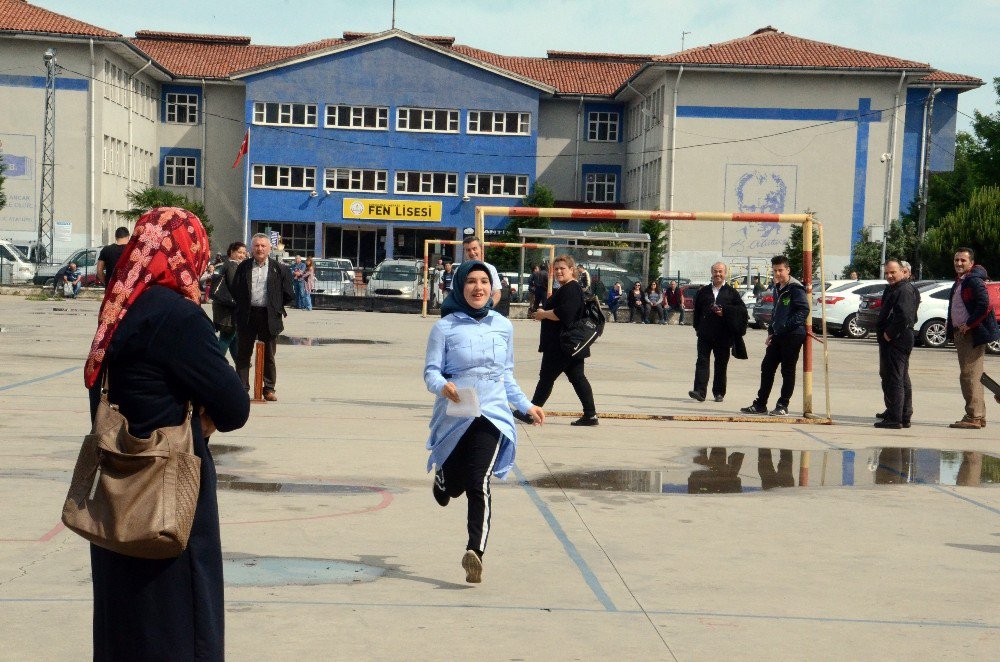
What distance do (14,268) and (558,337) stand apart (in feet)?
126

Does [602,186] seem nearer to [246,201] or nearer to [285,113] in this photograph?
[285,113]

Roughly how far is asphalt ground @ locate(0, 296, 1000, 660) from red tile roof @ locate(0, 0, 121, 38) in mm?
48342

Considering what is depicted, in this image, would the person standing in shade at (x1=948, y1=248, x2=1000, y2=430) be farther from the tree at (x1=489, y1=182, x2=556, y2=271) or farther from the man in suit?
the tree at (x1=489, y1=182, x2=556, y2=271)

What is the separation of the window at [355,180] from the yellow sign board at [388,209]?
0.73 metres

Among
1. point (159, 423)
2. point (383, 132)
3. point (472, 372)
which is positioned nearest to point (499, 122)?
point (383, 132)

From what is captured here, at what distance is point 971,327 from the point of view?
13.6m

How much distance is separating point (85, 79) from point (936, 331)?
41991mm

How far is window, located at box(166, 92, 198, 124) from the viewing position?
2805 inches

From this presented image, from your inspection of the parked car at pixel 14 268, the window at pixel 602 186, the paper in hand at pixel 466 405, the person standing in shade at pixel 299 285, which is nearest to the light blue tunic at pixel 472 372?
the paper in hand at pixel 466 405

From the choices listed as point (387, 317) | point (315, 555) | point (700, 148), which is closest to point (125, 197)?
point (700, 148)

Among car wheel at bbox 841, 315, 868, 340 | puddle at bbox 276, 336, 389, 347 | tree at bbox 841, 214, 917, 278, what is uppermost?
tree at bbox 841, 214, 917, 278

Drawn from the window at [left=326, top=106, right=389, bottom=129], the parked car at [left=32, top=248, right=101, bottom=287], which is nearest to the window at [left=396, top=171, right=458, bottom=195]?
the window at [left=326, top=106, right=389, bottom=129]

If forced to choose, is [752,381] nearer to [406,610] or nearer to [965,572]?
[965,572]

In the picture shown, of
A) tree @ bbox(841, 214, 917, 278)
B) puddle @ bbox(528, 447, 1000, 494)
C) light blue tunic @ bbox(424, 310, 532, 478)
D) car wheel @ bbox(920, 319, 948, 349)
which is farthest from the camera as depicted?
tree @ bbox(841, 214, 917, 278)
